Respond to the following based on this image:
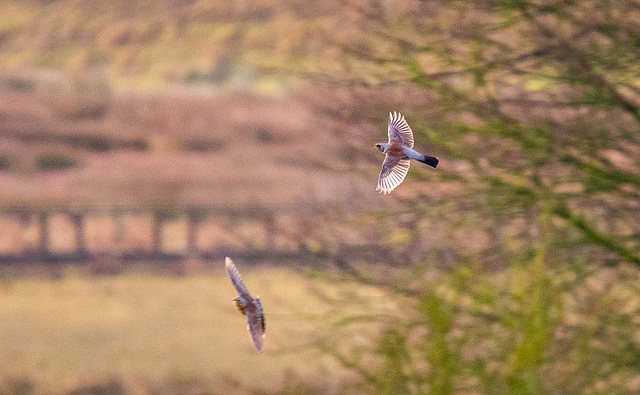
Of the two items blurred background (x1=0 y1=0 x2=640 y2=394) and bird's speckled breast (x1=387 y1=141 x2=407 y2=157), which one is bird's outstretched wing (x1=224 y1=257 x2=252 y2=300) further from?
bird's speckled breast (x1=387 y1=141 x2=407 y2=157)

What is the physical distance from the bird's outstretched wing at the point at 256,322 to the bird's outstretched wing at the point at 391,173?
22.1 inches

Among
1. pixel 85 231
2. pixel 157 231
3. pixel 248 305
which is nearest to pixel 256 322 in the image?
pixel 248 305

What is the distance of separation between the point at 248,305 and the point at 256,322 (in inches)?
2.8

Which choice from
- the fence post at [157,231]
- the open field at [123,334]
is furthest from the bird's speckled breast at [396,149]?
the fence post at [157,231]

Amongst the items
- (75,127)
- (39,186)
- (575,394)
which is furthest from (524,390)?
(75,127)

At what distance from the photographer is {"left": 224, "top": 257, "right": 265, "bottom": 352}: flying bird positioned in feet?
10.3

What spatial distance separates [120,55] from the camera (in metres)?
126

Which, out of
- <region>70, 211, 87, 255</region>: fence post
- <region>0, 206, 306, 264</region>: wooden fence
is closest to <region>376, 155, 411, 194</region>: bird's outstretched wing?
<region>0, 206, 306, 264</region>: wooden fence

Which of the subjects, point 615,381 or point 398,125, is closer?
point 398,125

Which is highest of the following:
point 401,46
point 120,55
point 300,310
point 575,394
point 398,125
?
point 398,125

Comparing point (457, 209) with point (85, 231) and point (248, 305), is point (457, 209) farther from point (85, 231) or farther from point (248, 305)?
point (85, 231)

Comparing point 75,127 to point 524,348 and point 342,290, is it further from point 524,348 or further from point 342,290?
point 524,348

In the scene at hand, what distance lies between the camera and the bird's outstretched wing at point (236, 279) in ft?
10.3

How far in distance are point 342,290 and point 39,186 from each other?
7770 centimetres
